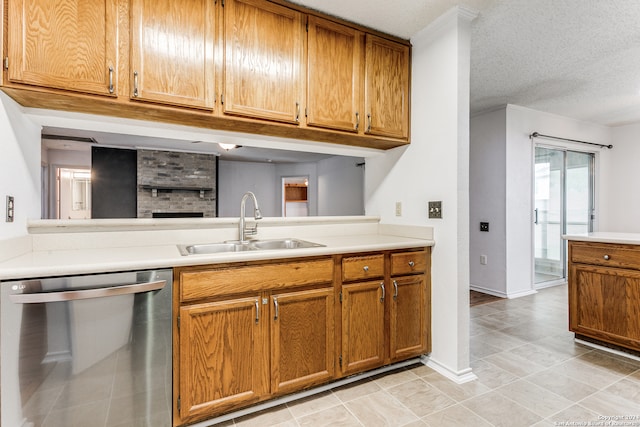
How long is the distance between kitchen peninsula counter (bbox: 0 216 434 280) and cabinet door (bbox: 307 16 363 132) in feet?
2.59

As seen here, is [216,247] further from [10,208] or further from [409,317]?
[409,317]

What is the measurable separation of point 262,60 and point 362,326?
173 centimetres

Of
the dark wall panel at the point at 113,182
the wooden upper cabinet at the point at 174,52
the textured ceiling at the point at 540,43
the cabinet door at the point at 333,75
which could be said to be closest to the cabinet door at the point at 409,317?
the cabinet door at the point at 333,75

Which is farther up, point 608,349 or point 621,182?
point 621,182

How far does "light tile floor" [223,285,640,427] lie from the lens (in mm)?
1636

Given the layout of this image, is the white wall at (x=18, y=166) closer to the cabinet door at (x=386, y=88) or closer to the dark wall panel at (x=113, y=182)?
the cabinet door at (x=386, y=88)

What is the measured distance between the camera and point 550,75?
303 cm

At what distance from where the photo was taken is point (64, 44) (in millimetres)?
1458

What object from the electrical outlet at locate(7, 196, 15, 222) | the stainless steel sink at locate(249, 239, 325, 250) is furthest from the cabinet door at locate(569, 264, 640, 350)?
the electrical outlet at locate(7, 196, 15, 222)

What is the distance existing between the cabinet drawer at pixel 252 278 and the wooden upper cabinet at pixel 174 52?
0.92 m

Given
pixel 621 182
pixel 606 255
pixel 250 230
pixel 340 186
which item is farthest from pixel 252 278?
pixel 621 182

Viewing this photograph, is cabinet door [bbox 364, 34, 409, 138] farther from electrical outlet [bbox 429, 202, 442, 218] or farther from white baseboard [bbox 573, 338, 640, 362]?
white baseboard [bbox 573, 338, 640, 362]

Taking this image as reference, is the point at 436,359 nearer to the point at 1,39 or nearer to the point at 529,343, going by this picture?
the point at 529,343

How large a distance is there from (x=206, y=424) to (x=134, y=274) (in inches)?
33.8
